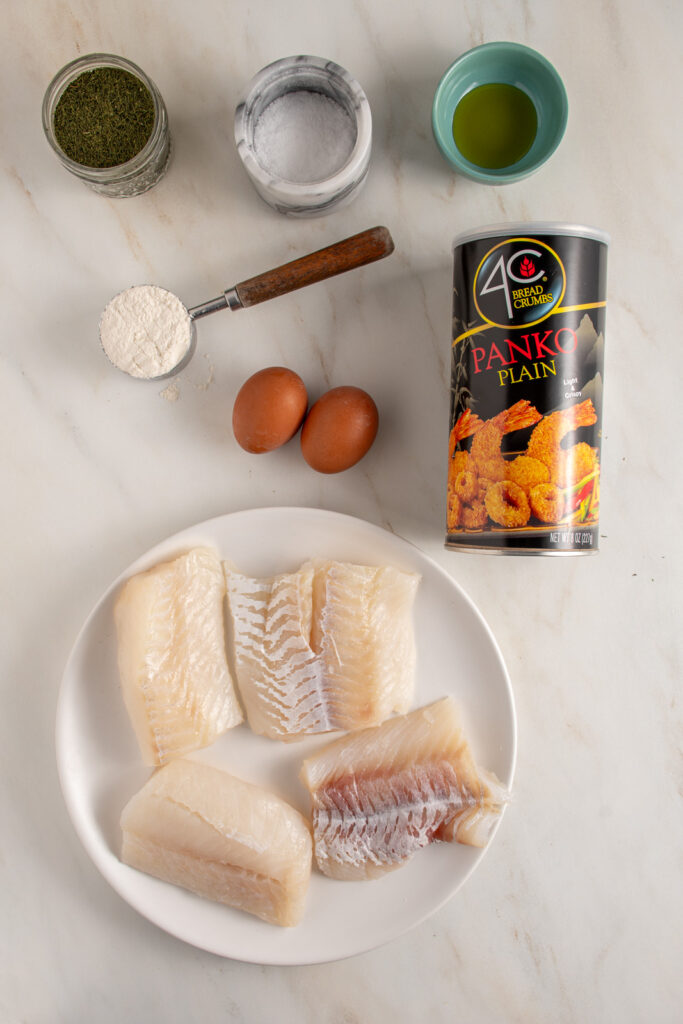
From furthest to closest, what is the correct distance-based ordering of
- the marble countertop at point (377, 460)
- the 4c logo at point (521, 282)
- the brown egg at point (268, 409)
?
the marble countertop at point (377, 460)
the brown egg at point (268, 409)
the 4c logo at point (521, 282)

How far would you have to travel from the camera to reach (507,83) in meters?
1.02

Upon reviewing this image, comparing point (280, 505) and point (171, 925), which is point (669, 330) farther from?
point (171, 925)

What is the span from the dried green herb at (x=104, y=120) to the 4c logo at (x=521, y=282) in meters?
0.55

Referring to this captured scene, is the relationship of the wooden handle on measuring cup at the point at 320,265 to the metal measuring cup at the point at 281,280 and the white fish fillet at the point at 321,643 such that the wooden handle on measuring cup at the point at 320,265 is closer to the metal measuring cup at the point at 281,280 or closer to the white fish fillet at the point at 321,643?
the metal measuring cup at the point at 281,280

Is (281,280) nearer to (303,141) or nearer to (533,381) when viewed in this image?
(303,141)

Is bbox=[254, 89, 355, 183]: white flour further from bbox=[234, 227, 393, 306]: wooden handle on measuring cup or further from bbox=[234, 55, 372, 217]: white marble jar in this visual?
bbox=[234, 227, 393, 306]: wooden handle on measuring cup

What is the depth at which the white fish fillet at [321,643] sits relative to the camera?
3.25ft

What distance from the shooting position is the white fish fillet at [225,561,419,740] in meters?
0.99

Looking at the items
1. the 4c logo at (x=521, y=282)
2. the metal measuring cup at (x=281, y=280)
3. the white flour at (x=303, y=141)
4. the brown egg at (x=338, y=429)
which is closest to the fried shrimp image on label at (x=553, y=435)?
the 4c logo at (x=521, y=282)

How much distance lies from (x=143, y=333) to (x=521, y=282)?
21.3 inches

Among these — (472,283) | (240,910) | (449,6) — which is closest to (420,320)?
(472,283)

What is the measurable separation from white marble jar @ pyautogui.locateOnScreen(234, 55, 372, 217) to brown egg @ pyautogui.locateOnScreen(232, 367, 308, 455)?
0.82ft

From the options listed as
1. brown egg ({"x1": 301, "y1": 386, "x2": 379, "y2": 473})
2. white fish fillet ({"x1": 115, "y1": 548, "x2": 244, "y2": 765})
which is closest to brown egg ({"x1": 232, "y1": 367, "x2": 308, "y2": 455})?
brown egg ({"x1": 301, "y1": 386, "x2": 379, "y2": 473})

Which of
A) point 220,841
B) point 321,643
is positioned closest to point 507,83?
point 321,643
